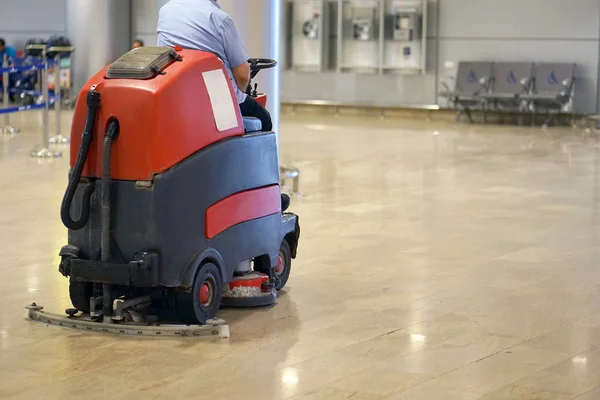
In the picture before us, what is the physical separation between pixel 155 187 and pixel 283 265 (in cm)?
131

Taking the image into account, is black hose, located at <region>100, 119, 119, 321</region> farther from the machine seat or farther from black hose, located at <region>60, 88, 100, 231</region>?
the machine seat

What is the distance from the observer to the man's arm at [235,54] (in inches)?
188

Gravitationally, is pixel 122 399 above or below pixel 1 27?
below

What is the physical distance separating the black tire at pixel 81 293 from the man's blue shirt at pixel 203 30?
1.12 meters

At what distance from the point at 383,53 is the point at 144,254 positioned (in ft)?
51.9

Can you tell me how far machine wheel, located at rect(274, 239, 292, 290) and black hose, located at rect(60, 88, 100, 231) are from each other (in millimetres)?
1244

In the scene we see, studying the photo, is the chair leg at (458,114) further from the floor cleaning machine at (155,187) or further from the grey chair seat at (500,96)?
the floor cleaning machine at (155,187)

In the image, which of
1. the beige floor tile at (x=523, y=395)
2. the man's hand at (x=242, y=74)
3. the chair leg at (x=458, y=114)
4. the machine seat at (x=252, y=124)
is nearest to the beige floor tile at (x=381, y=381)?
the beige floor tile at (x=523, y=395)

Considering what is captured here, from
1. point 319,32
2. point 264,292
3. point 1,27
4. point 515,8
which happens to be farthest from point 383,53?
point 264,292

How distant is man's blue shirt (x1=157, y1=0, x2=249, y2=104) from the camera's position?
4781 millimetres

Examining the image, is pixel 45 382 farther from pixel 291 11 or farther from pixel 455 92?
pixel 291 11

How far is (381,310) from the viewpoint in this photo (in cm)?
500

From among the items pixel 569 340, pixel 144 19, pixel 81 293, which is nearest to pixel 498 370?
pixel 569 340

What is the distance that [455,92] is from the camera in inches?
720
